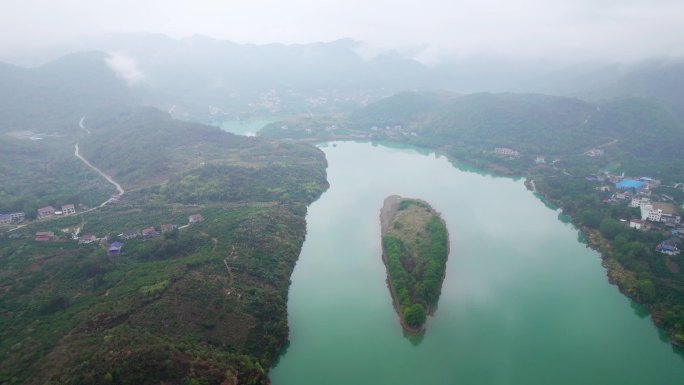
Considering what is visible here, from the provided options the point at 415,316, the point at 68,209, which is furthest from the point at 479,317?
the point at 68,209

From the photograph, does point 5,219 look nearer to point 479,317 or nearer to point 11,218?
point 11,218

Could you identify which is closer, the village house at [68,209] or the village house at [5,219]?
the village house at [5,219]

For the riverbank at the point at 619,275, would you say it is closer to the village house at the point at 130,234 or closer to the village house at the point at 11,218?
the village house at the point at 130,234

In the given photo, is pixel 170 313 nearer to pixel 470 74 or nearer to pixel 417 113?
pixel 417 113

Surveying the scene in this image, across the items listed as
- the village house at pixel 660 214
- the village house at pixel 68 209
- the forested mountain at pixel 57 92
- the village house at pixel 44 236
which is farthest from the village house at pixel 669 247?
the forested mountain at pixel 57 92

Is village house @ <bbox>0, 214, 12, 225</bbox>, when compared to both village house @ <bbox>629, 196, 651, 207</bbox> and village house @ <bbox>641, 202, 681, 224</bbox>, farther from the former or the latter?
village house @ <bbox>629, 196, 651, 207</bbox>

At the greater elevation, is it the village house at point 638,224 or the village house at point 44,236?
the village house at point 44,236
